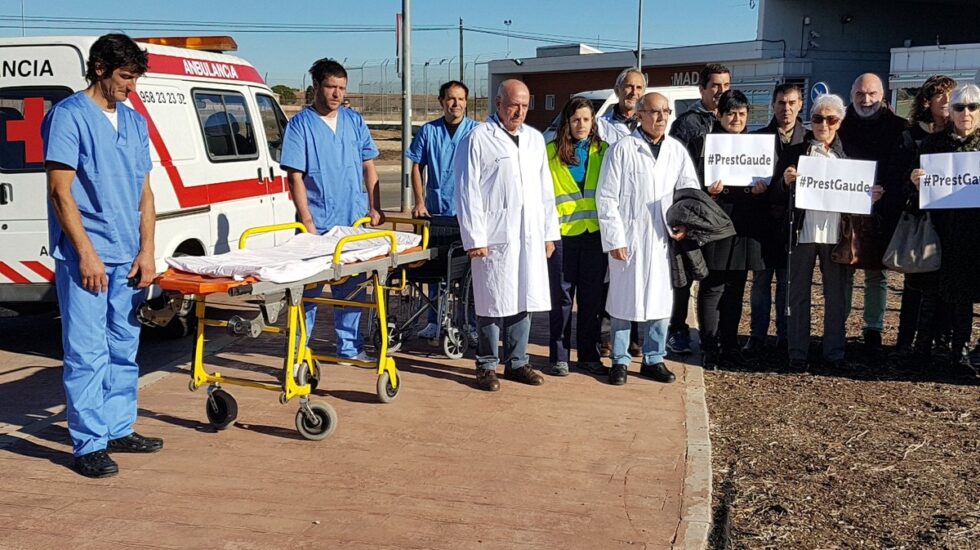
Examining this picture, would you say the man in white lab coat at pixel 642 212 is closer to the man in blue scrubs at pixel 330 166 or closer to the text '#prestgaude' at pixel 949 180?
the text '#prestgaude' at pixel 949 180

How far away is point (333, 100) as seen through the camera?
6.69m

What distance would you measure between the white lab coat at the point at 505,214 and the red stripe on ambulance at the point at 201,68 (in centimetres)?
271

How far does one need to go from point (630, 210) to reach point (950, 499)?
2696 mm

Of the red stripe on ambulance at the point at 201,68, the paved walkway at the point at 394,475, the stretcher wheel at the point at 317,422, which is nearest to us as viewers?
the paved walkway at the point at 394,475

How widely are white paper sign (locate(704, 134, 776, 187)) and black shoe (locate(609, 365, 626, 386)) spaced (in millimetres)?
1476

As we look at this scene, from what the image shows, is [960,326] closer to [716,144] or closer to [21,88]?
[716,144]

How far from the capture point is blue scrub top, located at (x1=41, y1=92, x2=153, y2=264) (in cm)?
473

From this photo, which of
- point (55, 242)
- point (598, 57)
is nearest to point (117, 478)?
point (55, 242)

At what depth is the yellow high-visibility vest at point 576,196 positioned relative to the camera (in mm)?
6824

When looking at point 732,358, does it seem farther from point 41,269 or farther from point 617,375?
point 41,269

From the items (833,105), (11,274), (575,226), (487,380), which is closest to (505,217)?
(575,226)

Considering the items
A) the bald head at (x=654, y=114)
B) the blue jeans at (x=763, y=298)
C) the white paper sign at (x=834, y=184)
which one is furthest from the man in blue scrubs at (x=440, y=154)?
the white paper sign at (x=834, y=184)

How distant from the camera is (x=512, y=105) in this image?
6426mm

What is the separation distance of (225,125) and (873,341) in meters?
5.69
